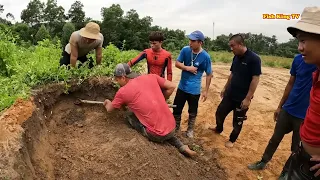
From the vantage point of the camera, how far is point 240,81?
4.86m

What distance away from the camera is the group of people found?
6.66 ft

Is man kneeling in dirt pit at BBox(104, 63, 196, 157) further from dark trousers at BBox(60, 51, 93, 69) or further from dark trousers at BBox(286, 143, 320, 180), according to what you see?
dark trousers at BBox(286, 143, 320, 180)

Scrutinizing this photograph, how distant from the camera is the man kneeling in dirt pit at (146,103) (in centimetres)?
398

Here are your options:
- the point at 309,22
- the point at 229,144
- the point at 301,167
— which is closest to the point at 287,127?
the point at 229,144

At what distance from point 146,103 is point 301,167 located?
212 cm

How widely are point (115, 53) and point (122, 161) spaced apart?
275 centimetres

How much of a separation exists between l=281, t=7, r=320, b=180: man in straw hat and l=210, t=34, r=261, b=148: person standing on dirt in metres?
A: 2.48

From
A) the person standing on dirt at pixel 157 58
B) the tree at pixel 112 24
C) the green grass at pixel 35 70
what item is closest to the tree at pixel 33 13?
the tree at pixel 112 24

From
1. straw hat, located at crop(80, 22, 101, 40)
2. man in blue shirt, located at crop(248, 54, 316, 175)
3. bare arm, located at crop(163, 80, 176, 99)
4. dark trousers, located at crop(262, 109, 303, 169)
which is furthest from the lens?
straw hat, located at crop(80, 22, 101, 40)

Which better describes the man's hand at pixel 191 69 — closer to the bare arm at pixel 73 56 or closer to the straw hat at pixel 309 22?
the bare arm at pixel 73 56

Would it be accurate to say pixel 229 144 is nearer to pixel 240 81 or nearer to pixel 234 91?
pixel 234 91

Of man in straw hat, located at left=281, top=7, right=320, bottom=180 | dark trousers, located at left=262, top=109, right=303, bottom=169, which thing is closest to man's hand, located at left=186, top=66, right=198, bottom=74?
dark trousers, located at left=262, top=109, right=303, bottom=169

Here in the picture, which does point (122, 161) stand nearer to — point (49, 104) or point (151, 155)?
point (151, 155)

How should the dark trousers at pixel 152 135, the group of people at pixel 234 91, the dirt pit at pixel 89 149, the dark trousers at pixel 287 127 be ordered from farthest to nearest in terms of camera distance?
the dark trousers at pixel 152 135 < the dark trousers at pixel 287 127 < the dirt pit at pixel 89 149 < the group of people at pixel 234 91
